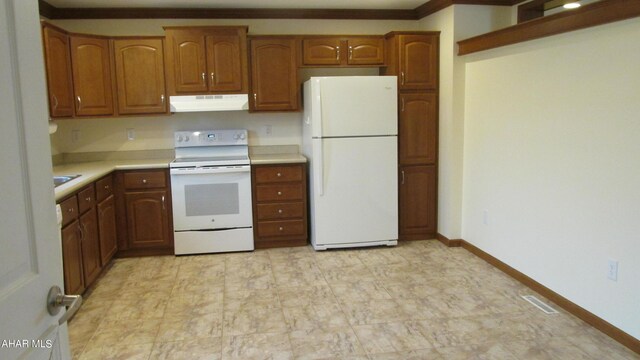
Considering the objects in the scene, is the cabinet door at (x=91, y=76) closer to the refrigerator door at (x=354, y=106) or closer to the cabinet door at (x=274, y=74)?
the cabinet door at (x=274, y=74)

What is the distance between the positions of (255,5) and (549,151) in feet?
9.80

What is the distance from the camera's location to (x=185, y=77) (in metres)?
4.64

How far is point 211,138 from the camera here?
16.4 ft

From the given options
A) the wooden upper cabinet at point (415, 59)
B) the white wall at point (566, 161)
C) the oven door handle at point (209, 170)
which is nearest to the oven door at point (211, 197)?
the oven door handle at point (209, 170)

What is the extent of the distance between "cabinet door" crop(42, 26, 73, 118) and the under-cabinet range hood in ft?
2.85

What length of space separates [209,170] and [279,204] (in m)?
0.74

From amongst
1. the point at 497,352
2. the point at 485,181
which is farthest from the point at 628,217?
the point at 485,181

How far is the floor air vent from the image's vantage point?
3240 millimetres

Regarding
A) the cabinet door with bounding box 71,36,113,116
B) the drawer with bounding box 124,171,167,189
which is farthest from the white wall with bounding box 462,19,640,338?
the cabinet door with bounding box 71,36,113,116

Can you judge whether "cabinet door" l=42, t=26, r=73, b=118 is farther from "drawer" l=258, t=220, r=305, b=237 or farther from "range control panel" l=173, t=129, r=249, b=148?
"drawer" l=258, t=220, r=305, b=237

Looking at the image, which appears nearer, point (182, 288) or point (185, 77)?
point (182, 288)

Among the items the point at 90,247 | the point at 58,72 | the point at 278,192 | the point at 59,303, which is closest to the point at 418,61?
the point at 278,192

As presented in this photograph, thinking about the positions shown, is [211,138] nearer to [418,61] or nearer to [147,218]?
[147,218]

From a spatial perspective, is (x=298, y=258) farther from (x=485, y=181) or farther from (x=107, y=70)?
(x=107, y=70)
